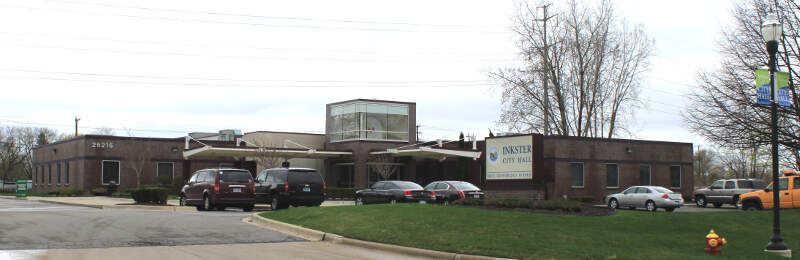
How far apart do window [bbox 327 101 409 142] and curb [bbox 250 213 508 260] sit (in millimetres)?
31301

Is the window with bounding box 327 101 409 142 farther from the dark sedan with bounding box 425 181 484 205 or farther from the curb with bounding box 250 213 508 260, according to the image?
the curb with bounding box 250 213 508 260

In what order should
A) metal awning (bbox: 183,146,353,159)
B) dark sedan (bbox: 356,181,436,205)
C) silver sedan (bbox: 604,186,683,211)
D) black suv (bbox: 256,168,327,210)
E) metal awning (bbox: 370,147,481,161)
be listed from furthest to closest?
1. metal awning (bbox: 370,147,481,161)
2. metal awning (bbox: 183,146,353,159)
3. silver sedan (bbox: 604,186,683,211)
4. dark sedan (bbox: 356,181,436,205)
5. black suv (bbox: 256,168,327,210)

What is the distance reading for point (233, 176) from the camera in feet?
87.0

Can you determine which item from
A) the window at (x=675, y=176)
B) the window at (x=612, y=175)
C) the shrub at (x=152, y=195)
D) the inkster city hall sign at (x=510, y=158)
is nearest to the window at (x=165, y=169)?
the shrub at (x=152, y=195)

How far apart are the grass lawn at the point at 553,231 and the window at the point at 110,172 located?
35460 millimetres

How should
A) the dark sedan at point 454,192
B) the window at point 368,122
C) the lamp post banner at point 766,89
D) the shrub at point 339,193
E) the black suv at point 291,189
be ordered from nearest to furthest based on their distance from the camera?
the lamp post banner at point 766,89, the black suv at point 291,189, the dark sedan at point 454,192, the shrub at point 339,193, the window at point 368,122

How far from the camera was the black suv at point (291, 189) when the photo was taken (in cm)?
2691

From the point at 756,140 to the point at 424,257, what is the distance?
44.1 ft

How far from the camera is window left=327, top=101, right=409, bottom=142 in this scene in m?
51.0

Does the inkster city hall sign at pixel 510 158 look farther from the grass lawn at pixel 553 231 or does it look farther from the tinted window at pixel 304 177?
the tinted window at pixel 304 177

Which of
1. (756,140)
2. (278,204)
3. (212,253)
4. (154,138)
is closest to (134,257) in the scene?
(212,253)

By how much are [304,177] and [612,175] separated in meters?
21.5

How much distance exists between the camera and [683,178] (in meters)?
44.1

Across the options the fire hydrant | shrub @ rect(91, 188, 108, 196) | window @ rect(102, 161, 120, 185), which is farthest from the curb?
window @ rect(102, 161, 120, 185)
